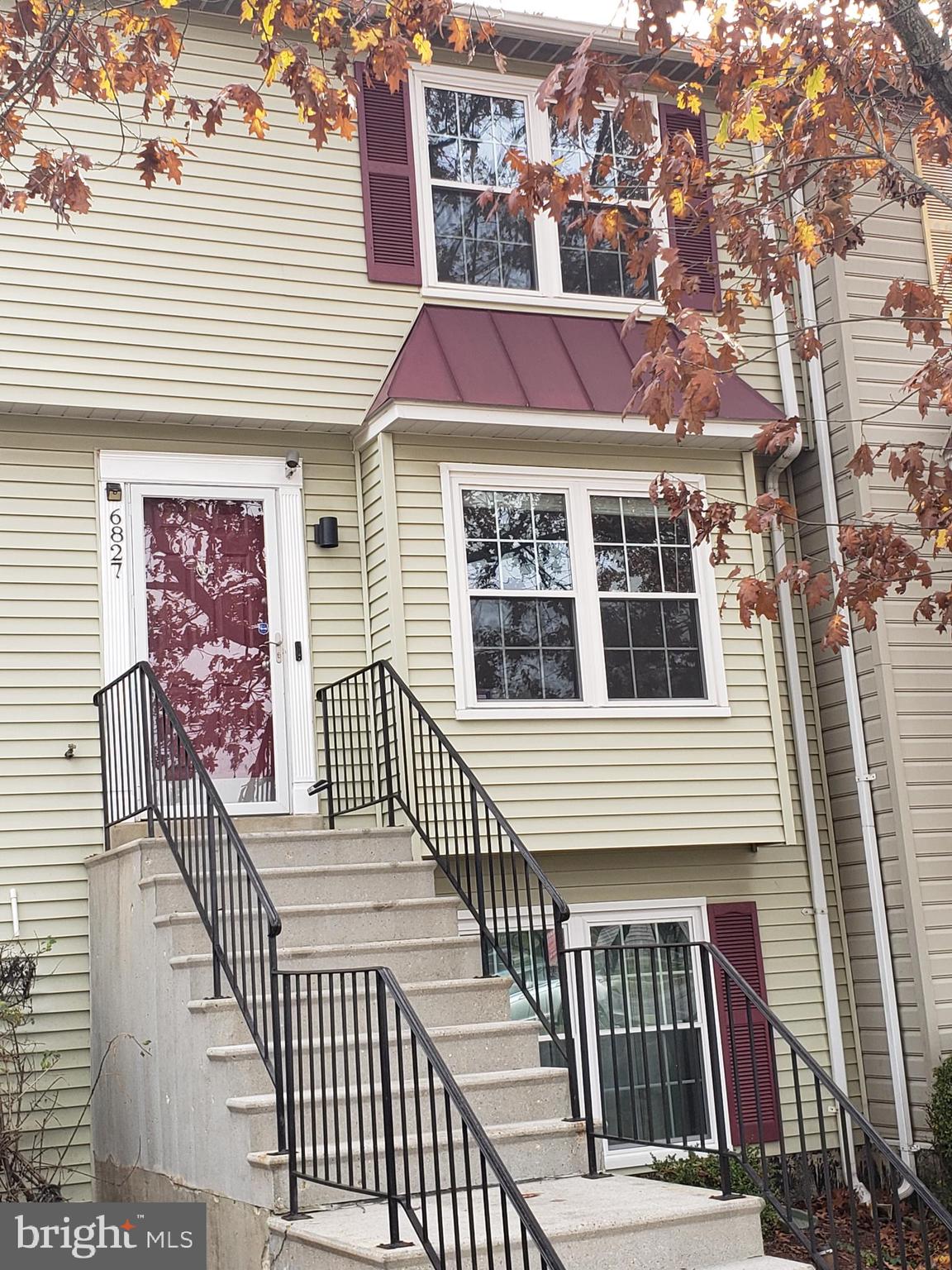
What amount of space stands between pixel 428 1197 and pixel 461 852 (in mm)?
Result: 3101

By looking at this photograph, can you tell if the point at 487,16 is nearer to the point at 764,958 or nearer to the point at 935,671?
the point at 935,671

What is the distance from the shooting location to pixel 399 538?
354 inches

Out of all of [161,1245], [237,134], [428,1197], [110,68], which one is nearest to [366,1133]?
[428,1197]

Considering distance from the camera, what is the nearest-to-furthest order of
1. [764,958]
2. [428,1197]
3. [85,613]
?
[428,1197] < [85,613] < [764,958]

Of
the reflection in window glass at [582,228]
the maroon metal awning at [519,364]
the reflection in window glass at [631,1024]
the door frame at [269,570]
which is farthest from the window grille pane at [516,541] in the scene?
the reflection in window glass at [631,1024]

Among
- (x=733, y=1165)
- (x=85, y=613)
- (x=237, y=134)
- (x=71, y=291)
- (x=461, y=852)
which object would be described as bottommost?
(x=733, y=1165)

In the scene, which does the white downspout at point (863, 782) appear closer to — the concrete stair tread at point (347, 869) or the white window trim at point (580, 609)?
the white window trim at point (580, 609)

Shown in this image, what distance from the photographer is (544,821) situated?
8992 millimetres

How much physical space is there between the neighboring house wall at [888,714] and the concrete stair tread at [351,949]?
378 centimetres

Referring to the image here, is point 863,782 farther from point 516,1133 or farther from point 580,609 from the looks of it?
point 516,1133

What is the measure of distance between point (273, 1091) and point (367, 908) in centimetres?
140

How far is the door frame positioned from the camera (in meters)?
8.68

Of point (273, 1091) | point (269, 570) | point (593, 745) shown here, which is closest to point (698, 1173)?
point (593, 745)

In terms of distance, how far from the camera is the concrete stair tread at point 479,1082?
5941mm
